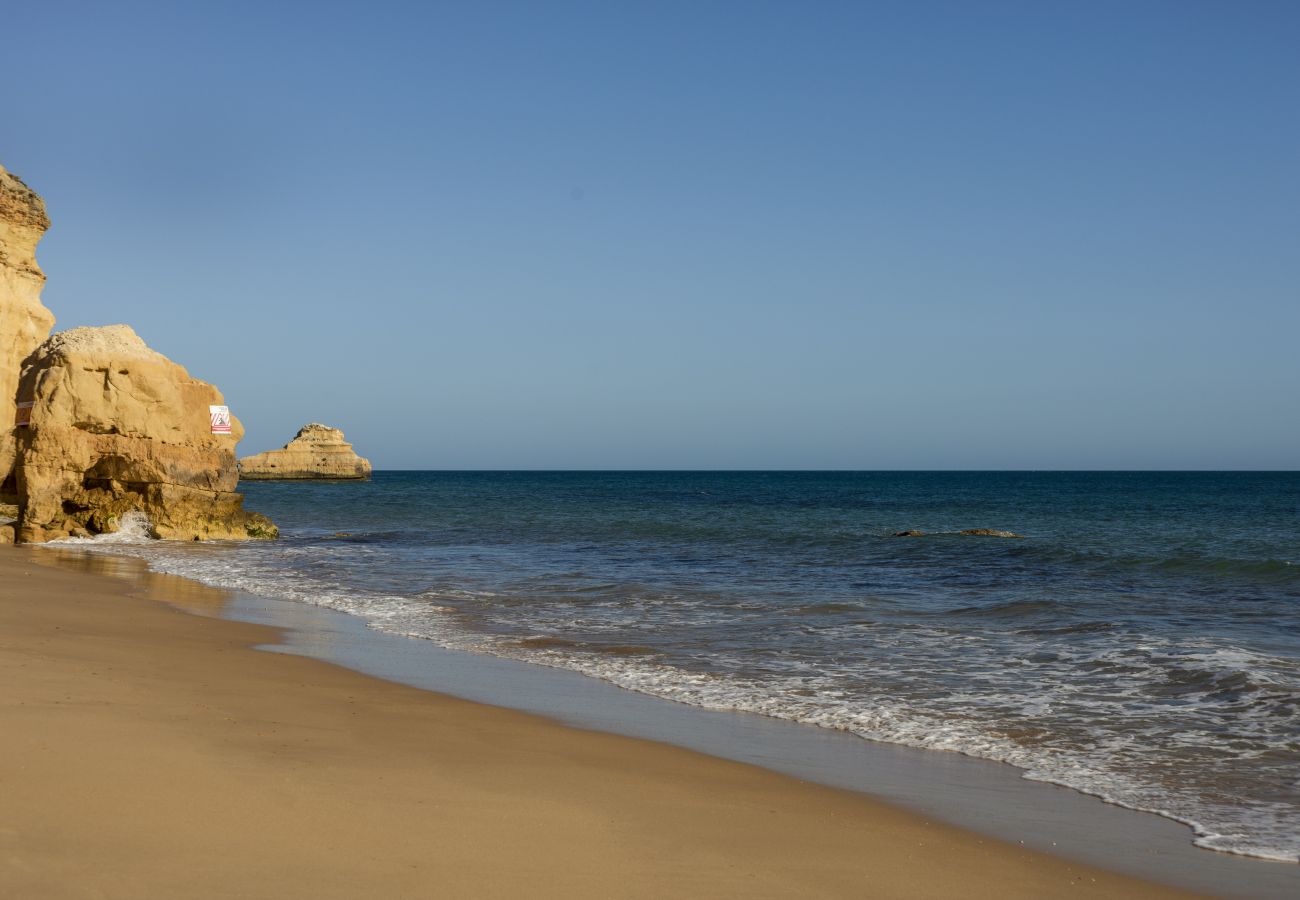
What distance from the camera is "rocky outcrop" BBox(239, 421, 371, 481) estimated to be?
3947 inches

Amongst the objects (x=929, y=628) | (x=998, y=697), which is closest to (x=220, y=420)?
(x=929, y=628)

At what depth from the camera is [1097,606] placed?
15117 millimetres

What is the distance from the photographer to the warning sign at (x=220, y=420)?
2544 centimetres

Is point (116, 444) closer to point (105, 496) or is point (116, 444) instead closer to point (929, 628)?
point (105, 496)

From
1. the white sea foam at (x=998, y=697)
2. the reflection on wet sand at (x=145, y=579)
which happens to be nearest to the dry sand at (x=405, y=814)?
the white sea foam at (x=998, y=697)

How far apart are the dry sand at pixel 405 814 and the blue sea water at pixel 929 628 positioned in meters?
1.85

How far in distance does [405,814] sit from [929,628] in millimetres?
9313

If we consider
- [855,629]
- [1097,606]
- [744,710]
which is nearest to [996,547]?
[1097,606]

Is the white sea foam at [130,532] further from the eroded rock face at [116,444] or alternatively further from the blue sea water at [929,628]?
the blue sea water at [929,628]

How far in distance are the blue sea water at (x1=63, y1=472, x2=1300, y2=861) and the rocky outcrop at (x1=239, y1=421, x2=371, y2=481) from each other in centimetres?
7506

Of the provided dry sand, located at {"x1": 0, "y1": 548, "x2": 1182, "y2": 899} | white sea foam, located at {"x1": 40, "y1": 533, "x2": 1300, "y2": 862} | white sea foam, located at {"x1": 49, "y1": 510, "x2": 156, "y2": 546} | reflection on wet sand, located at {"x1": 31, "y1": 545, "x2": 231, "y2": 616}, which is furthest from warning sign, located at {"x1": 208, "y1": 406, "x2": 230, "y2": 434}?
dry sand, located at {"x1": 0, "y1": 548, "x2": 1182, "y2": 899}

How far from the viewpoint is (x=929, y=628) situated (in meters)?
13.0

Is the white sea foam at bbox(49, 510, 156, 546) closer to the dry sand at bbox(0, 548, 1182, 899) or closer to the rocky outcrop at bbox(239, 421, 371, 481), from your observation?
the dry sand at bbox(0, 548, 1182, 899)

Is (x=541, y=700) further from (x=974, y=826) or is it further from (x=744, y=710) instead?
(x=974, y=826)
